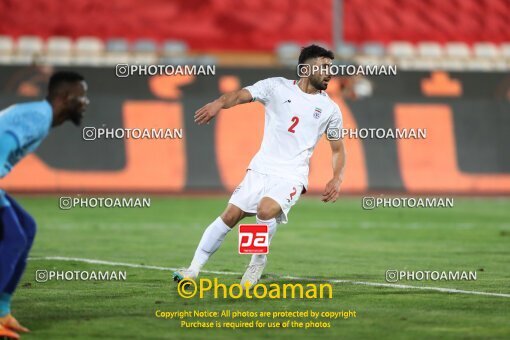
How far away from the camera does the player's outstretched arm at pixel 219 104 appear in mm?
9648

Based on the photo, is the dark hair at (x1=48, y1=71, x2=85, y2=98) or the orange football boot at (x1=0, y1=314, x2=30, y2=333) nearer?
the orange football boot at (x1=0, y1=314, x2=30, y2=333)

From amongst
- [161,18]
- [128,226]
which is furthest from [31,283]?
[161,18]

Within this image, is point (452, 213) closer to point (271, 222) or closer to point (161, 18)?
point (271, 222)

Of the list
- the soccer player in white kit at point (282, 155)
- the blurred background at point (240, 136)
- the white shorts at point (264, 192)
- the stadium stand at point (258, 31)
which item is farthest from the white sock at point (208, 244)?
the stadium stand at point (258, 31)

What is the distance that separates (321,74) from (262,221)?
1.54 meters

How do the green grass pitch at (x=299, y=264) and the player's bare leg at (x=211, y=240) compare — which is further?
the player's bare leg at (x=211, y=240)

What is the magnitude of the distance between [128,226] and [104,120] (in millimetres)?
4995

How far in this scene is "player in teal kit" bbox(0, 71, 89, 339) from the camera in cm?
769

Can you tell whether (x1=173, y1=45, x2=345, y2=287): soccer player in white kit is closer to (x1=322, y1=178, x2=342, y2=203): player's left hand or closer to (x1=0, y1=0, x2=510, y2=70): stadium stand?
(x1=322, y1=178, x2=342, y2=203): player's left hand

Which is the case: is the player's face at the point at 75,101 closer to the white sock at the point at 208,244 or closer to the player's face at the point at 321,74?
the white sock at the point at 208,244

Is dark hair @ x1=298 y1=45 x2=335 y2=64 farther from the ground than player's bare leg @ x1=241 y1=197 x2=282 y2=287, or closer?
farther from the ground

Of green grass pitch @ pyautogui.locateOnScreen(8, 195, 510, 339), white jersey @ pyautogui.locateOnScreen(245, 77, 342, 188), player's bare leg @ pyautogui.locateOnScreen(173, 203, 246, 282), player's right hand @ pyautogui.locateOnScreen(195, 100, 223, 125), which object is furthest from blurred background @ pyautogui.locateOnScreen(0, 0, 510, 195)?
player's right hand @ pyautogui.locateOnScreen(195, 100, 223, 125)

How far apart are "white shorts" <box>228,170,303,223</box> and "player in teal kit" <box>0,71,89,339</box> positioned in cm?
267

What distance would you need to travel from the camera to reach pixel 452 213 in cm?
2045
